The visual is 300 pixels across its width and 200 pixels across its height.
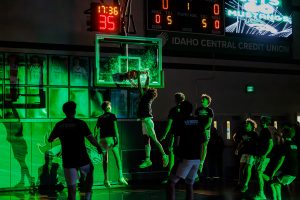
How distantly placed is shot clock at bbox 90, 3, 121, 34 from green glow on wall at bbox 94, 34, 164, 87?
31cm

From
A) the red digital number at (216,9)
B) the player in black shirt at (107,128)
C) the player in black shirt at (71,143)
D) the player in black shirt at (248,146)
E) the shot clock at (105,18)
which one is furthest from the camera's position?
the red digital number at (216,9)

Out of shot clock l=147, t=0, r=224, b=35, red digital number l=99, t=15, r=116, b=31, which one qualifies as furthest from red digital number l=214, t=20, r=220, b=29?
red digital number l=99, t=15, r=116, b=31

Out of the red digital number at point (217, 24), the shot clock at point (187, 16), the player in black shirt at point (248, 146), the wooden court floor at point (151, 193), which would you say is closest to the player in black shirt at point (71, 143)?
the wooden court floor at point (151, 193)

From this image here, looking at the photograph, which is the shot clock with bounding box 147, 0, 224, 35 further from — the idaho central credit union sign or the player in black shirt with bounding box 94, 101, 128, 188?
the player in black shirt with bounding box 94, 101, 128, 188

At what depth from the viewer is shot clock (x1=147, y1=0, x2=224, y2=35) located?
1872 centimetres

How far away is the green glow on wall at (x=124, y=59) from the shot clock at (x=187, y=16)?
0.97 meters

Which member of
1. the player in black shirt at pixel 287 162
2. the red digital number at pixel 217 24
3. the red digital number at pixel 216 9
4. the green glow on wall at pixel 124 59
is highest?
the red digital number at pixel 216 9

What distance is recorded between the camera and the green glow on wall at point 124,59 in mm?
17031

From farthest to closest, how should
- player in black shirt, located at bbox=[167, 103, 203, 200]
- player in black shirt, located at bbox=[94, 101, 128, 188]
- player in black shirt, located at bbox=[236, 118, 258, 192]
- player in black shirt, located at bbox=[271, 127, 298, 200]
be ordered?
player in black shirt, located at bbox=[94, 101, 128, 188] < player in black shirt, located at bbox=[236, 118, 258, 192] < player in black shirt, located at bbox=[271, 127, 298, 200] < player in black shirt, located at bbox=[167, 103, 203, 200]

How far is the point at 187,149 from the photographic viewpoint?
36.2 ft

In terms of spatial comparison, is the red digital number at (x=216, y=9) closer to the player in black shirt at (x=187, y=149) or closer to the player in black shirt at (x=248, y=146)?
the player in black shirt at (x=248, y=146)

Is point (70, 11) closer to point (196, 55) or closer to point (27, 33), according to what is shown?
point (27, 33)

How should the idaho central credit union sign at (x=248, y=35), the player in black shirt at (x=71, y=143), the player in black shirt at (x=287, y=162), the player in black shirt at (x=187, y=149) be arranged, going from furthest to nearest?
the idaho central credit union sign at (x=248, y=35), the player in black shirt at (x=287, y=162), the player in black shirt at (x=187, y=149), the player in black shirt at (x=71, y=143)

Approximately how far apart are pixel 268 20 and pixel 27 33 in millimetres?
9691
